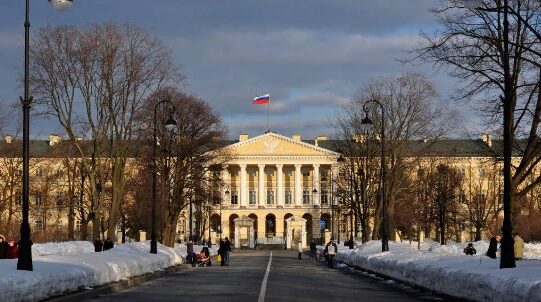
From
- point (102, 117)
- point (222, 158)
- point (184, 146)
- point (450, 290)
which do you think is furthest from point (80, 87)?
point (450, 290)

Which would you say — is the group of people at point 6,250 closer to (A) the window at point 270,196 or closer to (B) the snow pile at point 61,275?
(B) the snow pile at point 61,275

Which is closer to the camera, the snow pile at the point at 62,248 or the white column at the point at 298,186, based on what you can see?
the snow pile at the point at 62,248

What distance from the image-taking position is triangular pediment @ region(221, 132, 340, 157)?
493 ft

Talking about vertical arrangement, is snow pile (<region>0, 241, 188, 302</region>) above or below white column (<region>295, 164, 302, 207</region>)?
below

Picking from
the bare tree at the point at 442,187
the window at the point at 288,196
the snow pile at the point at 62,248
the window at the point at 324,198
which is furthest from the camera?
the window at the point at 288,196

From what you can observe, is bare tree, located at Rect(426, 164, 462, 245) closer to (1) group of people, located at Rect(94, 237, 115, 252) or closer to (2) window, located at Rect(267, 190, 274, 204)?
(1) group of people, located at Rect(94, 237, 115, 252)

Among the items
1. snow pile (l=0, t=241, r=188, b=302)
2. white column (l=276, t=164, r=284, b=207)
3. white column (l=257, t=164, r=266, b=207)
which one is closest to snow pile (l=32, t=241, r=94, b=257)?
snow pile (l=0, t=241, r=188, b=302)

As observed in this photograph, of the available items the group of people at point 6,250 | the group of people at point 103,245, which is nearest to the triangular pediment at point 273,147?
the group of people at point 103,245

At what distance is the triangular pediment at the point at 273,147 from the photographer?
150125 millimetres

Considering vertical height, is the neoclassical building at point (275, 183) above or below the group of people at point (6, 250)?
above

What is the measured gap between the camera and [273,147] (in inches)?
5965

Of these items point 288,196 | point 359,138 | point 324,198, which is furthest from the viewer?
point 288,196

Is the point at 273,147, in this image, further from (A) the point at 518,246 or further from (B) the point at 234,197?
(A) the point at 518,246

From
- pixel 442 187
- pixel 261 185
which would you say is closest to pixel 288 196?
pixel 261 185
